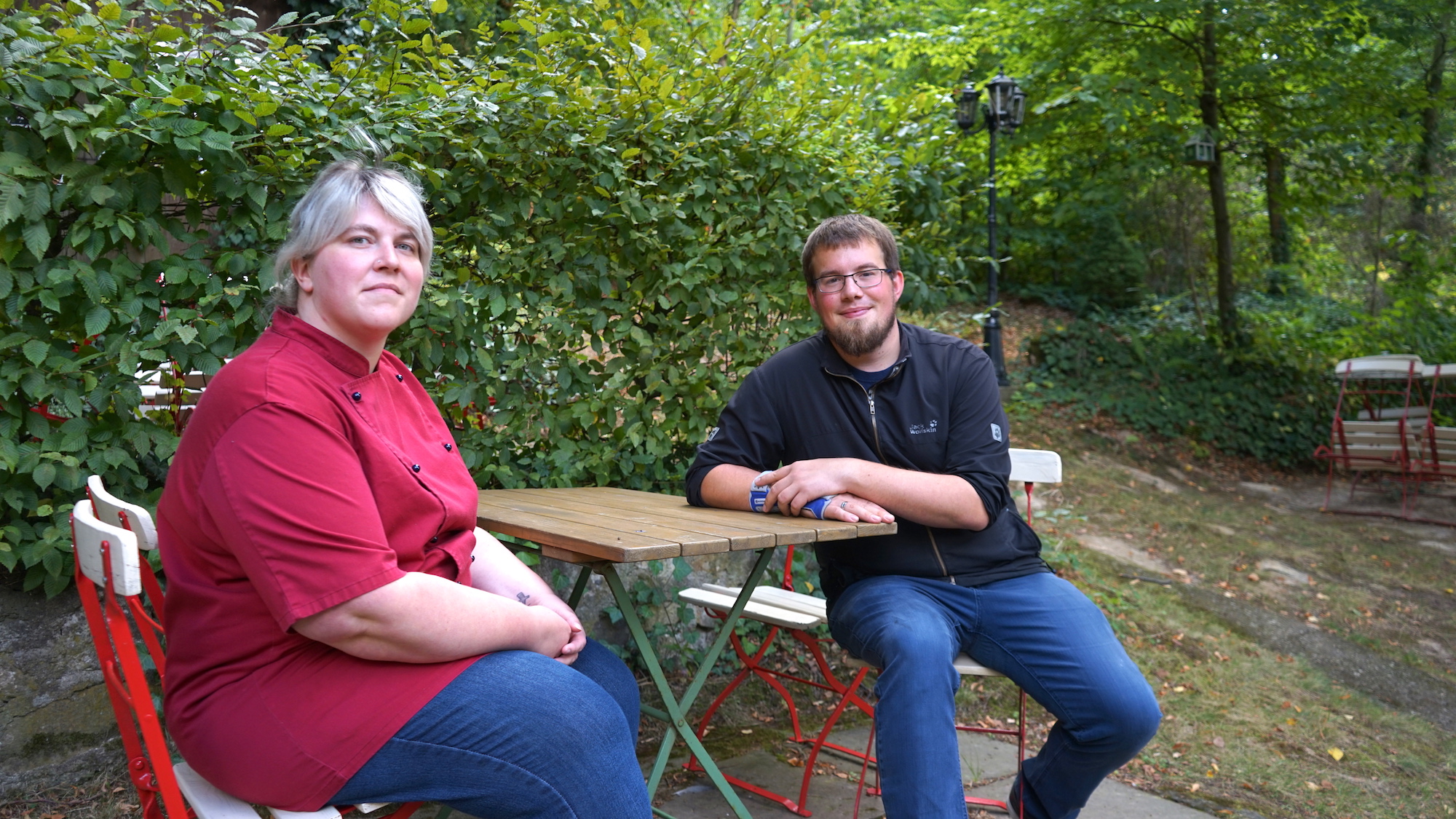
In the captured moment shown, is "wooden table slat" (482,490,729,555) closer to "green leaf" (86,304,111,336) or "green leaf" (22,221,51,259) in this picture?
"green leaf" (86,304,111,336)

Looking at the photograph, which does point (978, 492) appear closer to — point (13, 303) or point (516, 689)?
point (516, 689)

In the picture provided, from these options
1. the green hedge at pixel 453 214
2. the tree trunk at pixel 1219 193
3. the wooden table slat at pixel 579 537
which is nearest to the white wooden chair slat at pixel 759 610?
the green hedge at pixel 453 214

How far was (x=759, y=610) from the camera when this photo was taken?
3.24 meters

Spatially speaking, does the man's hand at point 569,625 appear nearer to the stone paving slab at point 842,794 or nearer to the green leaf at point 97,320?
the stone paving slab at point 842,794

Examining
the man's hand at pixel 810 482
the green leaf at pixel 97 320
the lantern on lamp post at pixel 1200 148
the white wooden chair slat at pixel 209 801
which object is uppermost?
the lantern on lamp post at pixel 1200 148

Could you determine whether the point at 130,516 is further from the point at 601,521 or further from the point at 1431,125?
the point at 1431,125

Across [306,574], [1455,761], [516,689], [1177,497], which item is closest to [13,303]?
[306,574]

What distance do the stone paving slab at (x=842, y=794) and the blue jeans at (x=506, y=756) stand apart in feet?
4.66

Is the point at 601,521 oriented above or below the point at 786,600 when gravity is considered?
above

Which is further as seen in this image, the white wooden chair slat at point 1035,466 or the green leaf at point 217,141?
the white wooden chair slat at point 1035,466

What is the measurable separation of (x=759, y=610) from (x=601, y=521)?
1.01 m

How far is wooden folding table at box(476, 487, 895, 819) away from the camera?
2.05m

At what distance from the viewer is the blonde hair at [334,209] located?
1857 mm

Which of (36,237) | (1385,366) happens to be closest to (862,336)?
(36,237)
